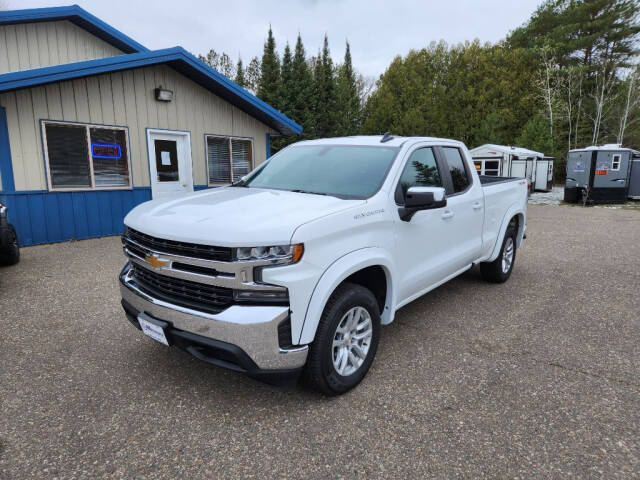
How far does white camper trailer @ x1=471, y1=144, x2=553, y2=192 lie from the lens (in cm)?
2247

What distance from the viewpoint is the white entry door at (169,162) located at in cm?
960

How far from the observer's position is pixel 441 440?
245 centimetres

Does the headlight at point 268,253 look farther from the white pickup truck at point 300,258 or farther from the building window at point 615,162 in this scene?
the building window at point 615,162

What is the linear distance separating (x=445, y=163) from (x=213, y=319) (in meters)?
2.80

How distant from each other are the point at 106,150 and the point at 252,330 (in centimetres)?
810

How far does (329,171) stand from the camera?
3.54 meters

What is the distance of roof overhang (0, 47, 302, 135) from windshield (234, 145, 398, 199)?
557 cm

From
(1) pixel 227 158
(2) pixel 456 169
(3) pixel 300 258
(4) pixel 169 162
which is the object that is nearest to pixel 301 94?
(1) pixel 227 158

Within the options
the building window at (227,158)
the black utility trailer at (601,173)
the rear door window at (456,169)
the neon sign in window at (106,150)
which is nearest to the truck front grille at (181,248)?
the rear door window at (456,169)

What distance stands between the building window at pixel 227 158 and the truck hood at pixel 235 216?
25.0 ft

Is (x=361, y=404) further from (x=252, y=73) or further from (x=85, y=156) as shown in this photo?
(x=252, y=73)

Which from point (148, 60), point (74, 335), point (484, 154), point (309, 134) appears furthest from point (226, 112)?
point (309, 134)

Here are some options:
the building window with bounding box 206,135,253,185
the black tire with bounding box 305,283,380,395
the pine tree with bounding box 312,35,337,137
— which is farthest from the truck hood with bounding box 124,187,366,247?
the pine tree with bounding box 312,35,337,137

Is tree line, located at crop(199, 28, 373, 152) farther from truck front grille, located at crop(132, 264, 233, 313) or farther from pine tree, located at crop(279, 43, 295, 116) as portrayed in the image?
truck front grille, located at crop(132, 264, 233, 313)
